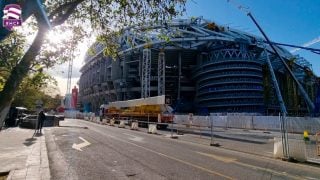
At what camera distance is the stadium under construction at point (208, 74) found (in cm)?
10006

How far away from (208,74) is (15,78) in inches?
3979

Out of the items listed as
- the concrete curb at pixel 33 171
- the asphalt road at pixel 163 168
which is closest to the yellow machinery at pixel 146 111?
the asphalt road at pixel 163 168

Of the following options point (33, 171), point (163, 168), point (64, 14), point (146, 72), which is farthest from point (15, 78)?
point (146, 72)

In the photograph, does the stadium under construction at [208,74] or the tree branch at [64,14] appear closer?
the tree branch at [64,14]

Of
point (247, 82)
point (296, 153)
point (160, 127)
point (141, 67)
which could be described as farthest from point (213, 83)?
point (296, 153)

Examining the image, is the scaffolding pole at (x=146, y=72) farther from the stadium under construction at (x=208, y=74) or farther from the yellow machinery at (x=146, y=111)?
the yellow machinery at (x=146, y=111)

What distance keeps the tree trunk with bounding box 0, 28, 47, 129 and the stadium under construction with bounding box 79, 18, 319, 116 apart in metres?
83.7

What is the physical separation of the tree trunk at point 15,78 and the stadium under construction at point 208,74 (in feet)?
274

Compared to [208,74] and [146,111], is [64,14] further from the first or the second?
[208,74]

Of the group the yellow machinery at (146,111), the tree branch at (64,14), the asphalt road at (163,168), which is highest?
the tree branch at (64,14)

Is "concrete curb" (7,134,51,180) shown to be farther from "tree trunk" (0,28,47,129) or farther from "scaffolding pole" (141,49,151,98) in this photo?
"scaffolding pole" (141,49,151,98)

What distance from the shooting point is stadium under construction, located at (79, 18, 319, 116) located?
10006 cm

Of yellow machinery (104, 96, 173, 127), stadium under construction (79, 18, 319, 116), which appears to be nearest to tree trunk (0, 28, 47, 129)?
yellow machinery (104, 96, 173, 127)

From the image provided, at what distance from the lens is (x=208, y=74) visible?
347ft
